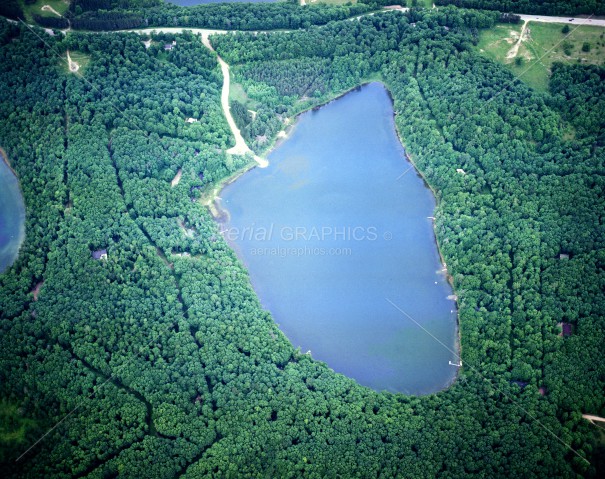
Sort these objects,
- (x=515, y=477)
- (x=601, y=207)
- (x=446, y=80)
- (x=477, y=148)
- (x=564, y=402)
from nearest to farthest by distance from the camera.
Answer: (x=515, y=477) < (x=564, y=402) < (x=601, y=207) < (x=477, y=148) < (x=446, y=80)

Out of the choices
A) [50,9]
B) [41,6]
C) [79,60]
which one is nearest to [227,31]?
[79,60]

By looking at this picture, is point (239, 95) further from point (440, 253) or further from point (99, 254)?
point (440, 253)

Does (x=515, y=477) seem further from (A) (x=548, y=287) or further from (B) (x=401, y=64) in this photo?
(B) (x=401, y=64)

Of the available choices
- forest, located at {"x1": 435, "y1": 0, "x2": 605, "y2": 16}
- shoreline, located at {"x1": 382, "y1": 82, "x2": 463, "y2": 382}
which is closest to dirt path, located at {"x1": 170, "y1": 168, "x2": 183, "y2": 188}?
shoreline, located at {"x1": 382, "y1": 82, "x2": 463, "y2": 382}

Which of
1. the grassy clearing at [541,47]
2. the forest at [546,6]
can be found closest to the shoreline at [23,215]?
the grassy clearing at [541,47]

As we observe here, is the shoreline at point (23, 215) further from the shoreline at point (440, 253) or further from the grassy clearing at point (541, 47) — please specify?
the grassy clearing at point (541, 47)

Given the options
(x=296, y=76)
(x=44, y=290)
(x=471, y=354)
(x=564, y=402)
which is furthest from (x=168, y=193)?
(x=564, y=402)
